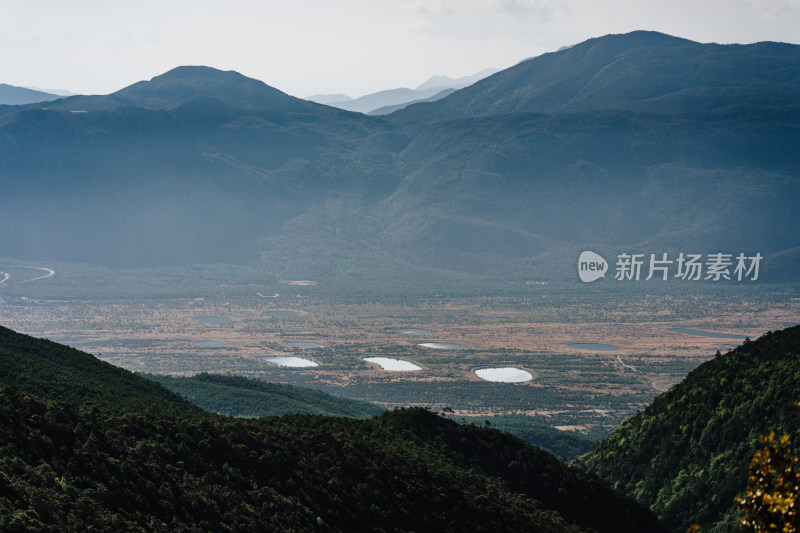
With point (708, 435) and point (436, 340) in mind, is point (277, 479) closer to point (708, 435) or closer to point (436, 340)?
point (708, 435)

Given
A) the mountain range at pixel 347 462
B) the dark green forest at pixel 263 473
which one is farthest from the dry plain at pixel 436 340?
the dark green forest at pixel 263 473

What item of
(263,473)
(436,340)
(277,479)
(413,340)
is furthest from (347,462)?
(436,340)

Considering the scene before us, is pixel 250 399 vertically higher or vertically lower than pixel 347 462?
lower

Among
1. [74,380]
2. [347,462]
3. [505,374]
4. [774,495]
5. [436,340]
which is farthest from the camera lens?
[436,340]

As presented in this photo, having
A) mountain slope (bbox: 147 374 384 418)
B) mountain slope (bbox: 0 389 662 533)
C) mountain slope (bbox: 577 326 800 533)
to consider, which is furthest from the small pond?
mountain slope (bbox: 0 389 662 533)

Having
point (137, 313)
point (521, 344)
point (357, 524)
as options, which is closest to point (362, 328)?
point (521, 344)

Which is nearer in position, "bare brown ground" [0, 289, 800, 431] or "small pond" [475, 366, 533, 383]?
"bare brown ground" [0, 289, 800, 431]

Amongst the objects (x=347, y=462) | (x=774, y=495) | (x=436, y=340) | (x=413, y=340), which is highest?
(x=774, y=495)

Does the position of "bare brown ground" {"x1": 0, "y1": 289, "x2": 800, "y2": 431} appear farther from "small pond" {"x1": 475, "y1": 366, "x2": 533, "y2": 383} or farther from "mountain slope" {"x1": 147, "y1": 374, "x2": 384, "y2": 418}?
"mountain slope" {"x1": 147, "y1": 374, "x2": 384, "y2": 418}

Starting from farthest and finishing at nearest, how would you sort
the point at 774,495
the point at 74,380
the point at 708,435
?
the point at 708,435 → the point at 74,380 → the point at 774,495

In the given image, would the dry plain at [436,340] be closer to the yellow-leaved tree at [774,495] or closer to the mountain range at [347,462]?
the mountain range at [347,462]
